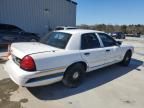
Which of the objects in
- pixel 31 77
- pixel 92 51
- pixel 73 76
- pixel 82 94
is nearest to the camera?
pixel 31 77

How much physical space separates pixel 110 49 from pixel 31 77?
2.92m

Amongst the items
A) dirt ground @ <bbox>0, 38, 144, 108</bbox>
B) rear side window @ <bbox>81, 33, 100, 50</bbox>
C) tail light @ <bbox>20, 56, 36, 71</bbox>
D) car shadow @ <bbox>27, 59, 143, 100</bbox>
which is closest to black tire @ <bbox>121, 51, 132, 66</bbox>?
car shadow @ <bbox>27, 59, 143, 100</bbox>

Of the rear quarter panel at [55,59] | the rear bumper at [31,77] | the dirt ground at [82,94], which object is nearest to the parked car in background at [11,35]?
the dirt ground at [82,94]

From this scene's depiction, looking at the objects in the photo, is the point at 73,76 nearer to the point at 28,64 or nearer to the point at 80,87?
the point at 80,87

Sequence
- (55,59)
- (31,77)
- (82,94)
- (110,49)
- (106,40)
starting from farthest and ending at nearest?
(106,40)
(110,49)
(82,94)
(55,59)
(31,77)

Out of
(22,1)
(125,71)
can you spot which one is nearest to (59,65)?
(125,71)

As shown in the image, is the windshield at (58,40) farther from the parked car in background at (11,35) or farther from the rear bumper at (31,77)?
the parked car in background at (11,35)

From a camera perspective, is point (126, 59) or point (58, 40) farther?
point (126, 59)

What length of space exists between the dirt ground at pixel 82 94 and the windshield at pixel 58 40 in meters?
1.12

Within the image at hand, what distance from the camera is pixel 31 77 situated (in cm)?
333

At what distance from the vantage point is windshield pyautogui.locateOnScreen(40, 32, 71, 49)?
13.6 feet

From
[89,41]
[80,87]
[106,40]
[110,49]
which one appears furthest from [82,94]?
[106,40]

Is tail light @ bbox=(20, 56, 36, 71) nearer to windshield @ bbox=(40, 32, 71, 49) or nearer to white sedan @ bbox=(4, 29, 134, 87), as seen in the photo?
white sedan @ bbox=(4, 29, 134, 87)

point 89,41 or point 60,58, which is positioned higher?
point 89,41
